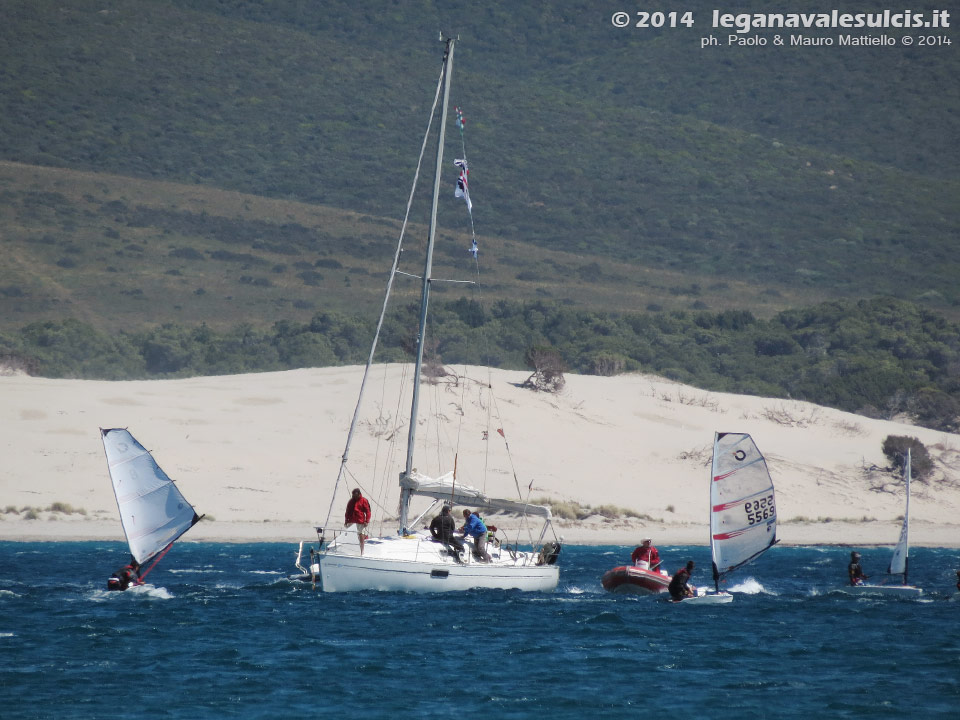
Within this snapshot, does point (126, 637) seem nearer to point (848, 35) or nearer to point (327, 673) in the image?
point (327, 673)

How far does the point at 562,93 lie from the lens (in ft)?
584

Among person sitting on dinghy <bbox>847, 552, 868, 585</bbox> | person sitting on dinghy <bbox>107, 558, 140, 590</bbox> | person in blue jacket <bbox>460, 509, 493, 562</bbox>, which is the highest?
person in blue jacket <bbox>460, 509, 493, 562</bbox>

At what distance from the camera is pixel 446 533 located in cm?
3139

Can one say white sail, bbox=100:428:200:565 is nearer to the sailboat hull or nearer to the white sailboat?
the white sailboat

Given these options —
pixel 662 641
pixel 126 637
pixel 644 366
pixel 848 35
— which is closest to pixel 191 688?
pixel 126 637

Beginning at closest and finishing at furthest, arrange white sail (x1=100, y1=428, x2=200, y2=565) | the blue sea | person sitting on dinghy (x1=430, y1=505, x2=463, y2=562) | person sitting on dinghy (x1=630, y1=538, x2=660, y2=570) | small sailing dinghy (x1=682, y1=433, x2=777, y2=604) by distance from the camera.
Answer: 1. the blue sea
2. white sail (x1=100, y1=428, x2=200, y2=565)
3. small sailing dinghy (x1=682, y1=433, x2=777, y2=604)
4. person sitting on dinghy (x1=430, y1=505, x2=463, y2=562)
5. person sitting on dinghy (x1=630, y1=538, x2=660, y2=570)

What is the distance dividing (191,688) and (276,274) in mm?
101096

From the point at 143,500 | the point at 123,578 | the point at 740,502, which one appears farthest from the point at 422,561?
the point at 740,502

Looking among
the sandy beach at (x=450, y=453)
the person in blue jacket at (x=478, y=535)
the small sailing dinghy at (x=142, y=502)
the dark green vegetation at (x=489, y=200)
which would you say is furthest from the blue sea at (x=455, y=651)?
the dark green vegetation at (x=489, y=200)

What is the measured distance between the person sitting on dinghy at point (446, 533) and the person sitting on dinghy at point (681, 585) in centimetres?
454

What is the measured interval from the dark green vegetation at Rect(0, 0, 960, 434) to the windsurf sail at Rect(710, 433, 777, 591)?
4061 cm

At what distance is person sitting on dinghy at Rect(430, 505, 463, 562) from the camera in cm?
3120

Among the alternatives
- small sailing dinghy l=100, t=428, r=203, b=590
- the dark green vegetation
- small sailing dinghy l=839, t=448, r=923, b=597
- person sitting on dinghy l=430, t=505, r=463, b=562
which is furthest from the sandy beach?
small sailing dinghy l=100, t=428, r=203, b=590

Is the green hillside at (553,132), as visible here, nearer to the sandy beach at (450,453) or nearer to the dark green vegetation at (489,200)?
the dark green vegetation at (489,200)
